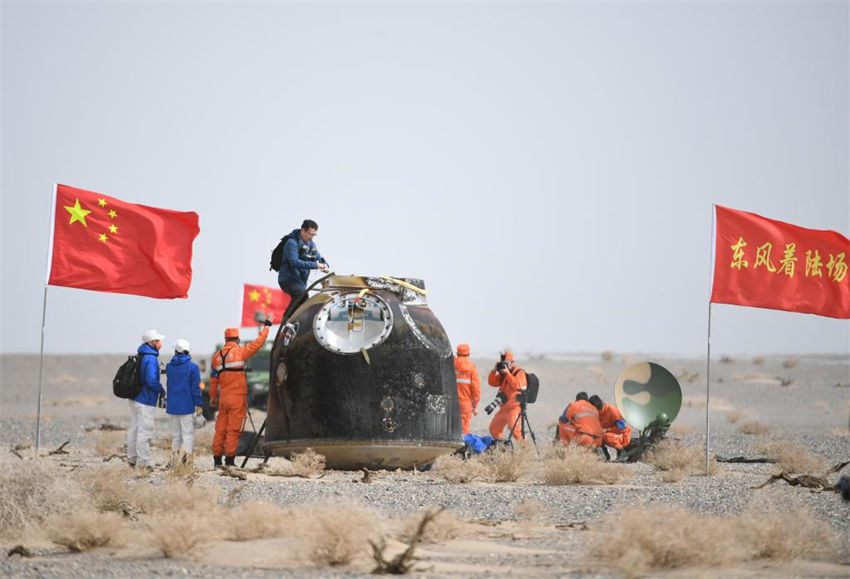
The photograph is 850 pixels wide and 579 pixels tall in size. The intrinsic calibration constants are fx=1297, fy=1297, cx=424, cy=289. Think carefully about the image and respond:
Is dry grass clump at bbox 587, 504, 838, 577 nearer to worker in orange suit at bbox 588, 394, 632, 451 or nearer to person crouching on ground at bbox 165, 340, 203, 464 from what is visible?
person crouching on ground at bbox 165, 340, 203, 464

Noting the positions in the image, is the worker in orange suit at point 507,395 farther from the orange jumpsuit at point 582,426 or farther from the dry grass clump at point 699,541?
the dry grass clump at point 699,541

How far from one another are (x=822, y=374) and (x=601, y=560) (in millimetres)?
57861

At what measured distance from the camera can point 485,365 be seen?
247ft

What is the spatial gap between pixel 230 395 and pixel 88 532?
259 inches

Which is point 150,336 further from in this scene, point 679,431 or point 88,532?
point 679,431

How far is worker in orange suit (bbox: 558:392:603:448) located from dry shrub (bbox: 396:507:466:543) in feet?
30.9

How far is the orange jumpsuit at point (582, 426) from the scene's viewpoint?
67.3ft

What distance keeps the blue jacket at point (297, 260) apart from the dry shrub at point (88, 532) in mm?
6587

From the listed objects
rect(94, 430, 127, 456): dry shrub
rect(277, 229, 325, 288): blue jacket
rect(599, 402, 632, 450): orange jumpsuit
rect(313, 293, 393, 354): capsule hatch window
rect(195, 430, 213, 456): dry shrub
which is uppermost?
rect(277, 229, 325, 288): blue jacket

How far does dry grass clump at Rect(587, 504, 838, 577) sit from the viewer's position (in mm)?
9453

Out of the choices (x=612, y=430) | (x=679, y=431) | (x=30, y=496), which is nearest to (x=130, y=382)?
(x=30, y=496)

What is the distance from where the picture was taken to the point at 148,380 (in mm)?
17641

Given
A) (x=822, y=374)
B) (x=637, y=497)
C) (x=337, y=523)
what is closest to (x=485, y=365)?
(x=822, y=374)

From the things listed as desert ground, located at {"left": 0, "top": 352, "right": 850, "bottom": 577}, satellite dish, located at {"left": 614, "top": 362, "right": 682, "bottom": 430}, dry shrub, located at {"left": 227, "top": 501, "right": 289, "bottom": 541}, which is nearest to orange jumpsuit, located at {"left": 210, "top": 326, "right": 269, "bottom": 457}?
desert ground, located at {"left": 0, "top": 352, "right": 850, "bottom": 577}
